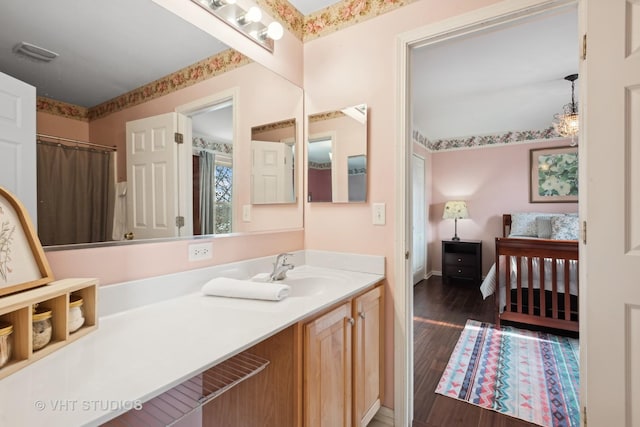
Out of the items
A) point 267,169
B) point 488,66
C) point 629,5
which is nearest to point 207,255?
point 267,169

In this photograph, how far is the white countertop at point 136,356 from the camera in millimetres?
541

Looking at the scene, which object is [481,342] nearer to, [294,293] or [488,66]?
[294,293]

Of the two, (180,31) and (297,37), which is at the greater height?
(297,37)

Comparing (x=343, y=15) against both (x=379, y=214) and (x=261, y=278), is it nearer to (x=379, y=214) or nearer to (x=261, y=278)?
(x=379, y=214)

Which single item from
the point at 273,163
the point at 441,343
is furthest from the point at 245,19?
the point at 441,343

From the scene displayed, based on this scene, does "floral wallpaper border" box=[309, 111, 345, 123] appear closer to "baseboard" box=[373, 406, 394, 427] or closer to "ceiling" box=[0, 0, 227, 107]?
"ceiling" box=[0, 0, 227, 107]

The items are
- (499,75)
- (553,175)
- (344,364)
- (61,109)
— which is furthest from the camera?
(553,175)

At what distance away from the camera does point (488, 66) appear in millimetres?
2602

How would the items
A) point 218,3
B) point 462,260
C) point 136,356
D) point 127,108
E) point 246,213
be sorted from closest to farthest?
1. point 136,356
2. point 127,108
3. point 218,3
4. point 246,213
5. point 462,260

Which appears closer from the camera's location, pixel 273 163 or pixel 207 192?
pixel 207 192

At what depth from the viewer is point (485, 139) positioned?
195 inches

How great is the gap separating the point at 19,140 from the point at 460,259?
5.09 metres

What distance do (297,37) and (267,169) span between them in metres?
0.87

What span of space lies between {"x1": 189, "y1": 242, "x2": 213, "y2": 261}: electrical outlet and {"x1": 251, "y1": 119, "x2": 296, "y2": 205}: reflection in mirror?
40cm
